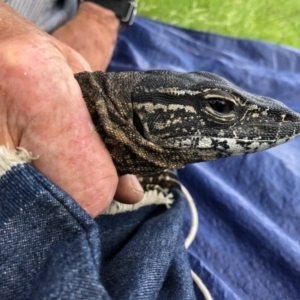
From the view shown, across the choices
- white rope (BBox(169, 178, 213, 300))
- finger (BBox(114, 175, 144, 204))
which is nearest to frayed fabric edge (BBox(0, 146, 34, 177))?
finger (BBox(114, 175, 144, 204))

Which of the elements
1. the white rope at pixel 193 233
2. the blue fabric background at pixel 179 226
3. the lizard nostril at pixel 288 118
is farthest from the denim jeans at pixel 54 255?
the lizard nostril at pixel 288 118

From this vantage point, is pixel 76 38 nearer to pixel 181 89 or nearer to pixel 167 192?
pixel 167 192

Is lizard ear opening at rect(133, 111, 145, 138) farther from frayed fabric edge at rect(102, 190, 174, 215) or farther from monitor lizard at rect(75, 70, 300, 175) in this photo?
frayed fabric edge at rect(102, 190, 174, 215)

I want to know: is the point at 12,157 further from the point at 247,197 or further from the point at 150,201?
the point at 247,197

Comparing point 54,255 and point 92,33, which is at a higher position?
point 54,255

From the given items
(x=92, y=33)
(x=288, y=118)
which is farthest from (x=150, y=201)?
(x=92, y=33)

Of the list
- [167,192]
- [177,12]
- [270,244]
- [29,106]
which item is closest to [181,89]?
[29,106]

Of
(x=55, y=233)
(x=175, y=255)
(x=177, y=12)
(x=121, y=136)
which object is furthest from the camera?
(x=177, y=12)
